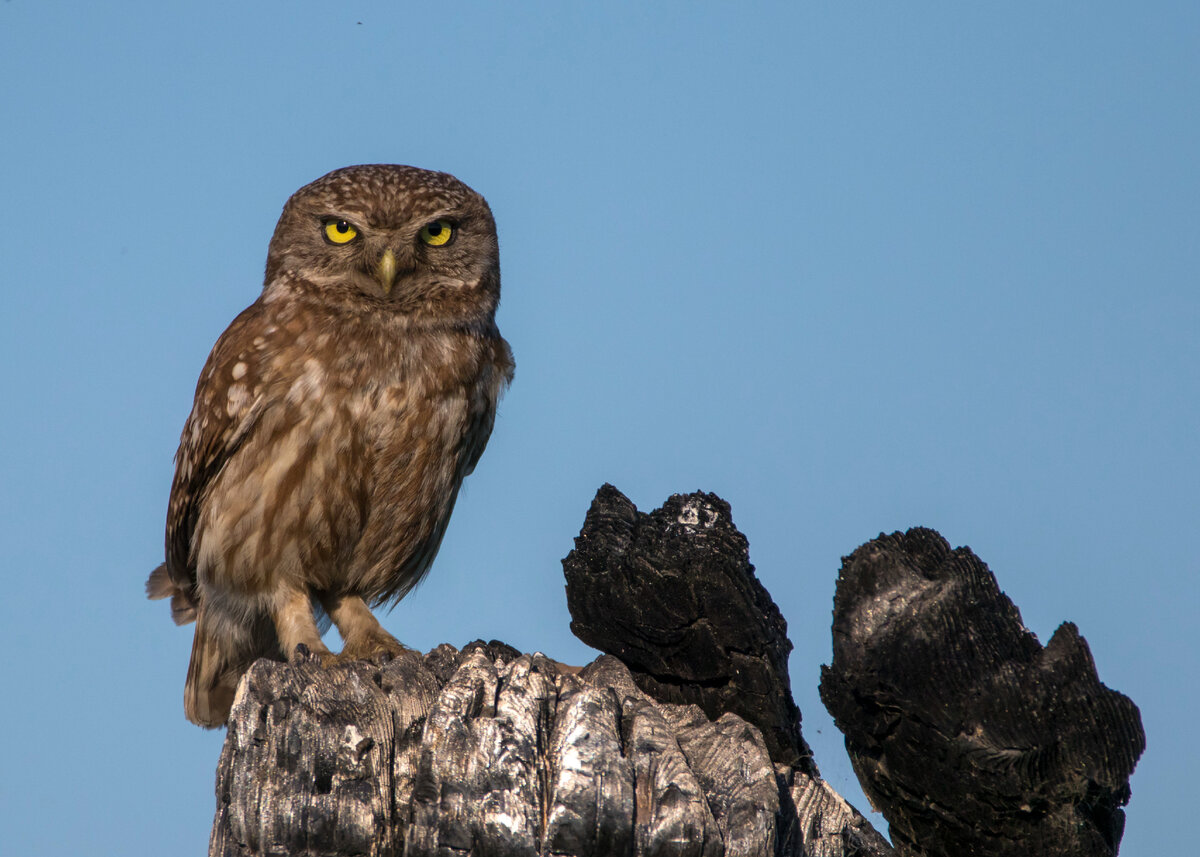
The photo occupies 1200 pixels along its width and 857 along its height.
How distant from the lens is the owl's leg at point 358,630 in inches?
223

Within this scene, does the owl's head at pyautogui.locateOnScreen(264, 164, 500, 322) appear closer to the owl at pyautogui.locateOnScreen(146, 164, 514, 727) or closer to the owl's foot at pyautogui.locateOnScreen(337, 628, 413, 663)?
the owl at pyautogui.locateOnScreen(146, 164, 514, 727)

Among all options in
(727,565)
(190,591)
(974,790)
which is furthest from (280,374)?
(974,790)

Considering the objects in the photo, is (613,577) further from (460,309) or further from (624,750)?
(460,309)

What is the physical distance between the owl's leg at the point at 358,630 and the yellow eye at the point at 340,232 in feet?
5.84

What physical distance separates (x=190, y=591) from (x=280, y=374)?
5.53 feet

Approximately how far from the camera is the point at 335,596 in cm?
618

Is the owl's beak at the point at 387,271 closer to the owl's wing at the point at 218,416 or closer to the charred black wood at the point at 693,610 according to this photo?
the owl's wing at the point at 218,416

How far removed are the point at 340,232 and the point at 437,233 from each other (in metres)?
0.47

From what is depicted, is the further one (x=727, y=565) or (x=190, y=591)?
(x=190, y=591)

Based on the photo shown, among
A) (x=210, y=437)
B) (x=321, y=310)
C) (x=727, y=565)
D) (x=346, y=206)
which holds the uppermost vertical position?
(x=346, y=206)

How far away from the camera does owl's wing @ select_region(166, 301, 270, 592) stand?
562 cm

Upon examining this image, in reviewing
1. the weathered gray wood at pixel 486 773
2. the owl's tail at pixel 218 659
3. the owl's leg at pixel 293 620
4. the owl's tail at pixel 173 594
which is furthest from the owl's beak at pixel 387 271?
the weathered gray wood at pixel 486 773

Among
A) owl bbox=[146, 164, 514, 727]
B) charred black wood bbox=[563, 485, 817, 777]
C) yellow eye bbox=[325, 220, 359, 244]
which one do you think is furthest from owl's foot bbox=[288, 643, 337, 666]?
yellow eye bbox=[325, 220, 359, 244]

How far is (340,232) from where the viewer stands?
5859 mm
